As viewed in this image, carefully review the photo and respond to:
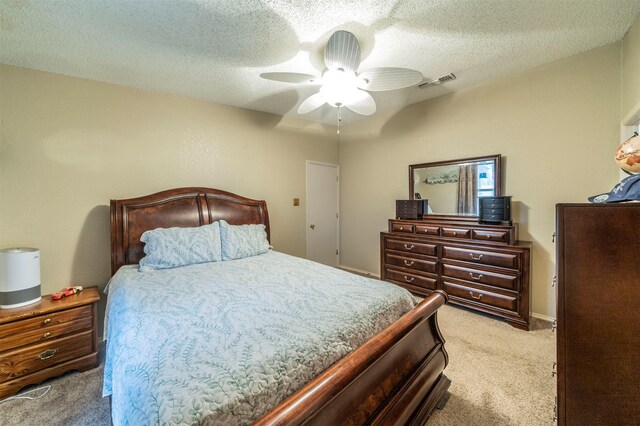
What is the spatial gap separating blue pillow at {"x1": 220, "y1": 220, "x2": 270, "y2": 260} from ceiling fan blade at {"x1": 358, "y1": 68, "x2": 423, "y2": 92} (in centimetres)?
190

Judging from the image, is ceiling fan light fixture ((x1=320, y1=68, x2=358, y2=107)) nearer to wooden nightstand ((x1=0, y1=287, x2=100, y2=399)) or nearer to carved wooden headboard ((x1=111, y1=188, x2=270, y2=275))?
carved wooden headboard ((x1=111, y1=188, x2=270, y2=275))

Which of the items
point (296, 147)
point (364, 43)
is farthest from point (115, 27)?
point (296, 147)

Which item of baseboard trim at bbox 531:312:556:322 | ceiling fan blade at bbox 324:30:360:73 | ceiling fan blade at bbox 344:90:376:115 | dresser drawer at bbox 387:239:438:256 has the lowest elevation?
baseboard trim at bbox 531:312:556:322

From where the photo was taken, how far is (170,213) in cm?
277

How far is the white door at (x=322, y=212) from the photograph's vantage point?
434 centimetres

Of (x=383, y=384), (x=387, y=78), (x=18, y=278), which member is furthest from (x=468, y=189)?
(x=18, y=278)

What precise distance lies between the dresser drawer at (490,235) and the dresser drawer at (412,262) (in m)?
0.55

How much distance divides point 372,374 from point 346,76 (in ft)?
6.34

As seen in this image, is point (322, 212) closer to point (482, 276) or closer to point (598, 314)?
point (482, 276)

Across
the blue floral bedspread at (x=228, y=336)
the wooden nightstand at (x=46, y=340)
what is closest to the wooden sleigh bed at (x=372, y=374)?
the blue floral bedspread at (x=228, y=336)

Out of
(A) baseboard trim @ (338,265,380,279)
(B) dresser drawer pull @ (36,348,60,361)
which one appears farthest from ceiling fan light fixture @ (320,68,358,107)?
(A) baseboard trim @ (338,265,380,279)

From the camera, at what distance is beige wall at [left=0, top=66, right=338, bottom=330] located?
2.22 m

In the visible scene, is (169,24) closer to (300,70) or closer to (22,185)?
(300,70)

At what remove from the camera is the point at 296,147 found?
4.11 metres
